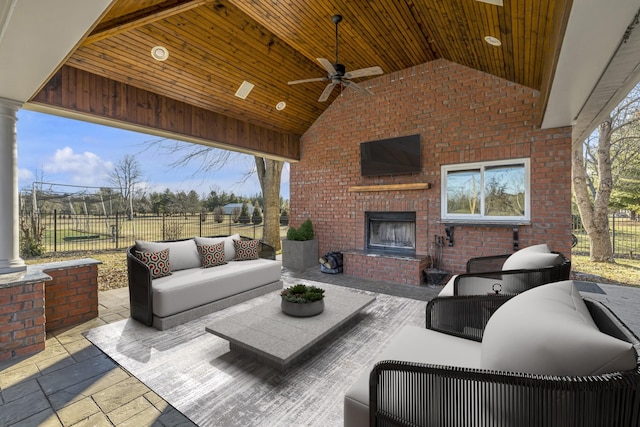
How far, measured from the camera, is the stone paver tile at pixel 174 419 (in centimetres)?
167

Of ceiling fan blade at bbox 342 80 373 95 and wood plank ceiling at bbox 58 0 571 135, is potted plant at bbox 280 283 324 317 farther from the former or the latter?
wood plank ceiling at bbox 58 0 571 135

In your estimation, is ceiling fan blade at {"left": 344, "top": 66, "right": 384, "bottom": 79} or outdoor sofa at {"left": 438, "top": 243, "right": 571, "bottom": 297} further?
ceiling fan blade at {"left": 344, "top": 66, "right": 384, "bottom": 79}

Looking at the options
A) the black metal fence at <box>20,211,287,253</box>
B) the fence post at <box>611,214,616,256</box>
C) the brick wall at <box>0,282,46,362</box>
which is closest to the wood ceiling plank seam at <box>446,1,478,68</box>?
the fence post at <box>611,214,616,256</box>

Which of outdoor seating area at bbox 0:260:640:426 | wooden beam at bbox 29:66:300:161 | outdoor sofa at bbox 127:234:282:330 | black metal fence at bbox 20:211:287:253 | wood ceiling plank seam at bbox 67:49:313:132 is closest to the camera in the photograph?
outdoor seating area at bbox 0:260:640:426

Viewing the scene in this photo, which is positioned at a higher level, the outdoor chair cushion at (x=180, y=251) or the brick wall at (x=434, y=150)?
the brick wall at (x=434, y=150)

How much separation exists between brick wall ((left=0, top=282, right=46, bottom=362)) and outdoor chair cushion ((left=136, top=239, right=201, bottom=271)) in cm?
104

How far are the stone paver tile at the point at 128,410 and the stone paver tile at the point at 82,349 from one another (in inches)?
37.0

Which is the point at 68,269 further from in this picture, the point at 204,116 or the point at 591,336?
the point at 591,336

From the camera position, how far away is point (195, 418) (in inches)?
67.6

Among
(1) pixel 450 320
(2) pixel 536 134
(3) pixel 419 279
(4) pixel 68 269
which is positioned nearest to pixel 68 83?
(4) pixel 68 269

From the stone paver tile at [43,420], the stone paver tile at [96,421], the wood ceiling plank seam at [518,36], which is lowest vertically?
the stone paver tile at [96,421]

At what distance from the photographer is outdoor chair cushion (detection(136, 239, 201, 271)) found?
3.50m

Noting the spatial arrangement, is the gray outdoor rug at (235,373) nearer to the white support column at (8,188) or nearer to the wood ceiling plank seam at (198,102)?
the white support column at (8,188)

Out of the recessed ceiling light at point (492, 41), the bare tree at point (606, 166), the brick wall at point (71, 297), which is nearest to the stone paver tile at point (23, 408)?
the brick wall at point (71, 297)
